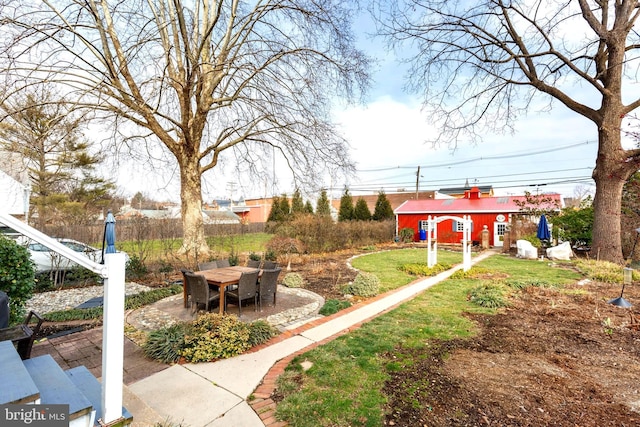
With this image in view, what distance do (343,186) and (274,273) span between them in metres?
5.62

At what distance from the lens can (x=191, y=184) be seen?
10.7 m

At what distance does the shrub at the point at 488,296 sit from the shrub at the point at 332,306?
106 inches

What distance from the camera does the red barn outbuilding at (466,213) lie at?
61.2 ft

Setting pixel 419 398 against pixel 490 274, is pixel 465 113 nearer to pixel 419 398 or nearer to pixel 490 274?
pixel 490 274

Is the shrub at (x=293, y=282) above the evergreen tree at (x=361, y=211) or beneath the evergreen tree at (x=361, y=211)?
beneath

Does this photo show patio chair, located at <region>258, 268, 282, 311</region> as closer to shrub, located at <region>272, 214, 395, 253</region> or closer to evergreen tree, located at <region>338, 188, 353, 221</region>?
shrub, located at <region>272, 214, 395, 253</region>

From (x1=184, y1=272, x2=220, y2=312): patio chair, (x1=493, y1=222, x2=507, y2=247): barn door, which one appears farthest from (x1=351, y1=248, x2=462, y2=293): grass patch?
(x1=493, y1=222, x2=507, y2=247): barn door

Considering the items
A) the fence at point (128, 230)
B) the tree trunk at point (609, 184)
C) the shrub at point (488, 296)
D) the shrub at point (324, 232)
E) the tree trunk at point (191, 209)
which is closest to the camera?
the shrub at point (488, 296)

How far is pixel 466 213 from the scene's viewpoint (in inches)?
784

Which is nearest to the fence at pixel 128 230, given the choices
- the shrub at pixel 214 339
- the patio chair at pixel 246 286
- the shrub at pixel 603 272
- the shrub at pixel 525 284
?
the patio chair at pixel 246 286

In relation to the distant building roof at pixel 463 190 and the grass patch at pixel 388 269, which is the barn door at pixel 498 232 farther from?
the distant building roof at pixel 463 190

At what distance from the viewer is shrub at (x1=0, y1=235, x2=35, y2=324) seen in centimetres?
433

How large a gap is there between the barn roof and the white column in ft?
68.0

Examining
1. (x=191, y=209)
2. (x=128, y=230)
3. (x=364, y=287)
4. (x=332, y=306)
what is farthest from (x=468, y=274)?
(x=128, y=230)
